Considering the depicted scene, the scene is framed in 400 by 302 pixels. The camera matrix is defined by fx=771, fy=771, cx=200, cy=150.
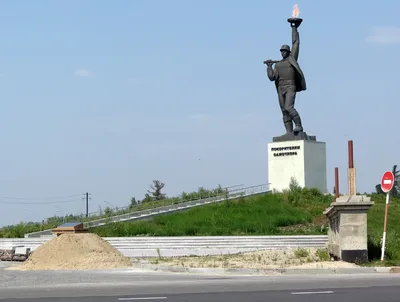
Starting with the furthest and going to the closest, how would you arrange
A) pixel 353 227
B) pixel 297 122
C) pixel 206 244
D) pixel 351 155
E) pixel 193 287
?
pixel 297 122
pixel 206 244
pixel 351 155
pixel 353 227
pixel 193 287

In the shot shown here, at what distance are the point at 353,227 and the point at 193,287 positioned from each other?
5.87m

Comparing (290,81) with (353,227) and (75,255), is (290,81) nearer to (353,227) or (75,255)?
(75,255)

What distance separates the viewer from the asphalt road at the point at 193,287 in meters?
12.8

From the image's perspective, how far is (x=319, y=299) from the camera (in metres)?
12.2

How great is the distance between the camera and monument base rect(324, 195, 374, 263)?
19234 mm

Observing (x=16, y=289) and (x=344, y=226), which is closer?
(x=16, y=289)

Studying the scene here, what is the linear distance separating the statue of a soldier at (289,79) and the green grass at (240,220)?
415 cm

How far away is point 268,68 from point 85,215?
14.3 metres

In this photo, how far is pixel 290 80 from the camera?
42.6m

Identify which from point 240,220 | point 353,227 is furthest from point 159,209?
point 353,227

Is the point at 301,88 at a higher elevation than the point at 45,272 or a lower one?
higher

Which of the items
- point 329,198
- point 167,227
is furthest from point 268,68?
point 167,227

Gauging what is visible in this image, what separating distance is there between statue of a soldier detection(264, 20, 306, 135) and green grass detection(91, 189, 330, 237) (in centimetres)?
415

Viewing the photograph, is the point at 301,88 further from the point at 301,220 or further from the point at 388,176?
the point at 388,176
